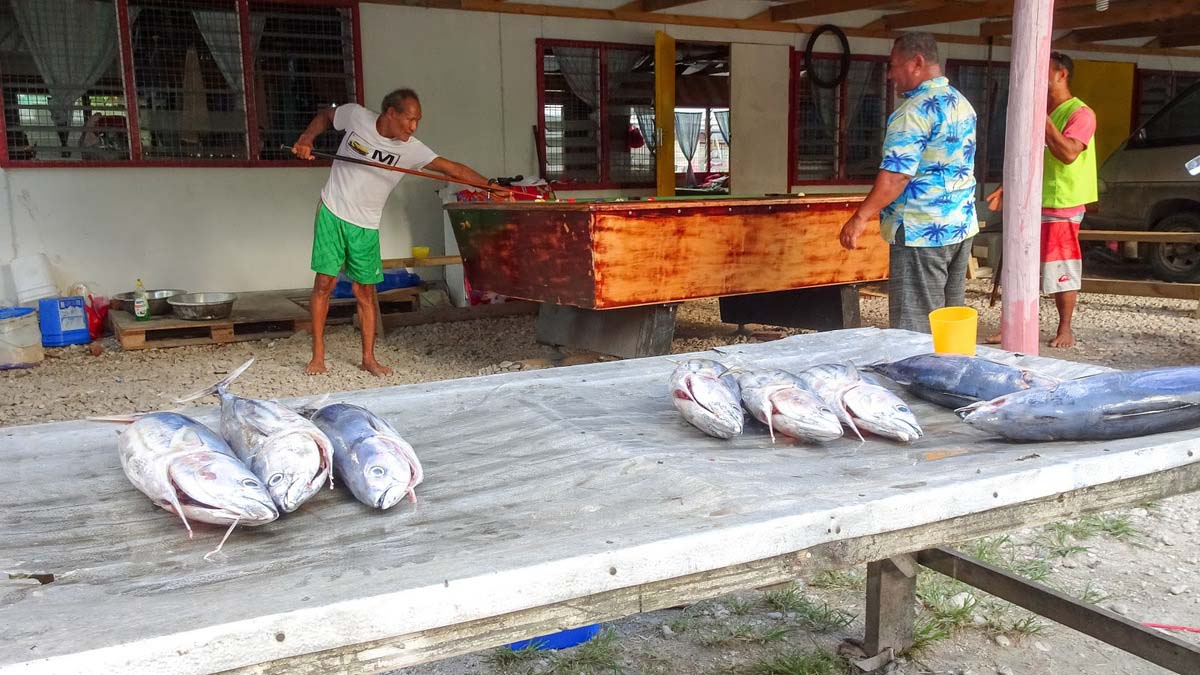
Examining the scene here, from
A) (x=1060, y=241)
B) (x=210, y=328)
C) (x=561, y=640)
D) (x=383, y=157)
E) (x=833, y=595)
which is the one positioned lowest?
(x=833, y=595)

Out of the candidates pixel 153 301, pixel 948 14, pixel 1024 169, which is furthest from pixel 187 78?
pixel 948 14

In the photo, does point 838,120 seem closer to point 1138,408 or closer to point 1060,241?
point 1060,241

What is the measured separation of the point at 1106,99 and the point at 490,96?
9137 millimetres

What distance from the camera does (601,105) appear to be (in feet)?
33.3

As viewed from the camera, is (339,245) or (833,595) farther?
(339,245)

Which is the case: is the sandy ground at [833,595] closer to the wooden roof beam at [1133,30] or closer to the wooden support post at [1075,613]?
the wooden support post at [1075,613]

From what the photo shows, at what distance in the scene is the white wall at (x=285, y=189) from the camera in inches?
312

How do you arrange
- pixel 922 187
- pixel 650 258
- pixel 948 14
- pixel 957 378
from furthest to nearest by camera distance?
1. pixel 948 14
2. pixel 650 258
3. pixel 922 187
4. pixel 957 378

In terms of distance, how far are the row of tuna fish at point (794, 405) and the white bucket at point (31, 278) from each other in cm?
725

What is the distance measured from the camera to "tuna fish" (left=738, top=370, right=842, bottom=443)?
7.09 feet

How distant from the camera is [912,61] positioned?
14.2 ft

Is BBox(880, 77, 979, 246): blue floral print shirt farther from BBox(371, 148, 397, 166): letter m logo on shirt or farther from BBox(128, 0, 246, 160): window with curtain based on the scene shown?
BBox(128, 0, 246, 160): window with curtain

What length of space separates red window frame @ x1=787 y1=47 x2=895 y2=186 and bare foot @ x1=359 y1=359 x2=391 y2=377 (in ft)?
22.3

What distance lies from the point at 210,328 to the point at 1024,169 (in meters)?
5.75
